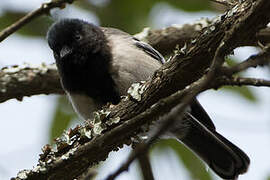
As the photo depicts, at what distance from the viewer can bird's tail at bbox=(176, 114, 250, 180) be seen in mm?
3721

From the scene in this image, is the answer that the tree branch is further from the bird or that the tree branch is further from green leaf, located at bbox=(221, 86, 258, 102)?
green leaf, located at bbox=(221, 86, 258, 102)

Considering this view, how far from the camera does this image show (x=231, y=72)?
1.69 m

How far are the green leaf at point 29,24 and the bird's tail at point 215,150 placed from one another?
165cm

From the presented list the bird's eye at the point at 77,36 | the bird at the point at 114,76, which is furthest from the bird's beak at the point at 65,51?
the bird's eye at the point at 77,36

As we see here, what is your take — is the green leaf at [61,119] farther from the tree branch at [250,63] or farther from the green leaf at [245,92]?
the tree branch at [250,63]

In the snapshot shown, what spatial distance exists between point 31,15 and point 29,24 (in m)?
1.75

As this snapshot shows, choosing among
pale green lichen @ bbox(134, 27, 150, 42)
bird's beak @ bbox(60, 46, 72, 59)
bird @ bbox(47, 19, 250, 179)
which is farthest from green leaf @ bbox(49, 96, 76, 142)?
pale green lichen @ bbox(134, 27, 150, 42)

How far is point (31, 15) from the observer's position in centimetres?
283

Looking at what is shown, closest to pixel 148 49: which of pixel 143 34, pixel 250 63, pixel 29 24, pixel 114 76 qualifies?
pixel 143 34

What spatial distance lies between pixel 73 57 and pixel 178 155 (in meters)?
1.20

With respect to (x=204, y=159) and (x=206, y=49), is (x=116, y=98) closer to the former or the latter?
(x=204, y=159)

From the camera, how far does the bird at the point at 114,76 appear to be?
144 inches

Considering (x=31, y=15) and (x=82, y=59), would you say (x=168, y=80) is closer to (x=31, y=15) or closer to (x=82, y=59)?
(x=31, y=15)

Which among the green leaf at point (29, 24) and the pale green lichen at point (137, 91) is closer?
the pale green lichen at point (137, 91)
